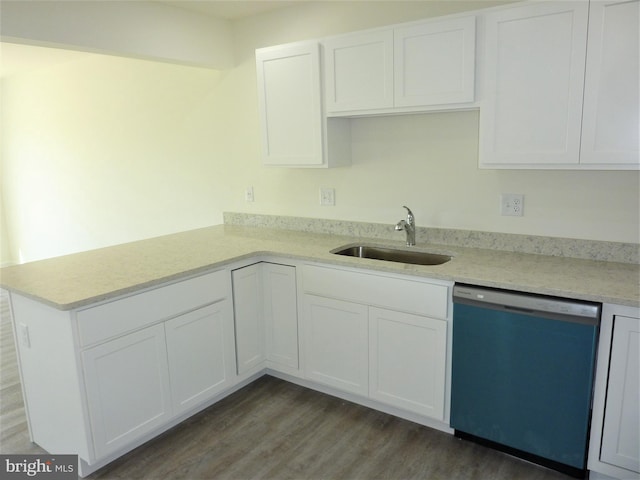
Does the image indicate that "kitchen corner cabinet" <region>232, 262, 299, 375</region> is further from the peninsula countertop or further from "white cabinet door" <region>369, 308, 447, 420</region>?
"white cabinet door" <region>369, 308, 447, 420</region>

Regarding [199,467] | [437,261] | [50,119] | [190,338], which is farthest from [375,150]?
[50,119]

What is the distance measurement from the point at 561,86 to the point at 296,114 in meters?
1.47

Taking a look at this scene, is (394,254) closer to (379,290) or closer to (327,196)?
(379,290)

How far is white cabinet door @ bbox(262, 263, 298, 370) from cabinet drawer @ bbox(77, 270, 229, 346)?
12.0 inches

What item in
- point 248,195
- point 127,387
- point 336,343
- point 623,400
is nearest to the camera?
point 623,400

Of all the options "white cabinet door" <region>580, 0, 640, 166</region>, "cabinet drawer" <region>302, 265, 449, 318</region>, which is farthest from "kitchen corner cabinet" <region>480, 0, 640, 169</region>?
"cabinet drawer" <region>302, 265, 449, 318</region>

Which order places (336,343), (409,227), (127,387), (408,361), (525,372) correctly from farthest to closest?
(409,227) → (336,343) → (408,361) → (127,387) → (525,372)

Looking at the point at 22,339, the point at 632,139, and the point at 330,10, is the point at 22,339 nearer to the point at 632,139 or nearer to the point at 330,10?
the point at 330,10

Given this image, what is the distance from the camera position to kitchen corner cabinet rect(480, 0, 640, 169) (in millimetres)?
1937

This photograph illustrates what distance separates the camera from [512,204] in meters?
2.55

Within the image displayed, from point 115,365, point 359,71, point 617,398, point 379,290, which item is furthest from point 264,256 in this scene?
point 617,398

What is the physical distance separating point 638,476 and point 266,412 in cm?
178

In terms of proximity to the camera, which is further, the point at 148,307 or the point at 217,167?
the point at 217,167

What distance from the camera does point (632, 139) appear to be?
6.40 feet
